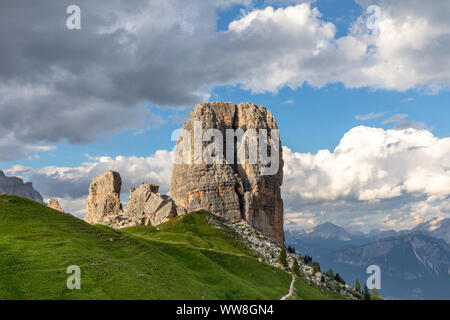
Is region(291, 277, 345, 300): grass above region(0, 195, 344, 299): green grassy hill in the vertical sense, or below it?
below

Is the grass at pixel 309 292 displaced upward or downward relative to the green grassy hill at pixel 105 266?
downward

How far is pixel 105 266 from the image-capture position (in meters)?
71.3

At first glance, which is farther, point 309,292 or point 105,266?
point 309,292

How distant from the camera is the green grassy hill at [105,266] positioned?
6166cm

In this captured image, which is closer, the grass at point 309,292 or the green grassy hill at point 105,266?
the green grassy hill at point 105,266

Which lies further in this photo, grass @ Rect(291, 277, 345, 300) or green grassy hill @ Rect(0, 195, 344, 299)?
grass @ Rect(291, 277, 345, 300)

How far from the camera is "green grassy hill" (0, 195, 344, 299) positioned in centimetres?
6166

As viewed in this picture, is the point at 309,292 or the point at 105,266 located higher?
the point at 105,266
